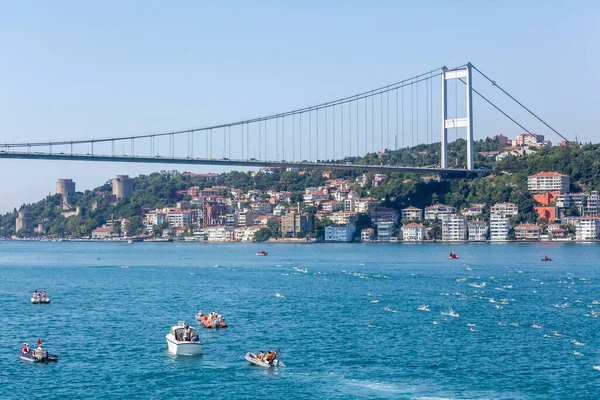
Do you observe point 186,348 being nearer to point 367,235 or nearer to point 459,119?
point 459,119

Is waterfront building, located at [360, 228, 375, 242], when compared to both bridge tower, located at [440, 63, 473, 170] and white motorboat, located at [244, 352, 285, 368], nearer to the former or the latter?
bridge tower, located at [440, 63, 473, 170]

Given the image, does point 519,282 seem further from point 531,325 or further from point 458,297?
point 531,325

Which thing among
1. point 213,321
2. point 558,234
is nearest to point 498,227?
point 558,234

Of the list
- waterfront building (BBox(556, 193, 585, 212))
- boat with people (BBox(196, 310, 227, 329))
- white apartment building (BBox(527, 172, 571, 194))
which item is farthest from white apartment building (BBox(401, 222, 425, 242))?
boat with people (BBox(196, 310, 227, 329))

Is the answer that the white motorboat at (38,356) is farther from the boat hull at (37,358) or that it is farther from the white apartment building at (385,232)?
the white apartment building at (385,232)

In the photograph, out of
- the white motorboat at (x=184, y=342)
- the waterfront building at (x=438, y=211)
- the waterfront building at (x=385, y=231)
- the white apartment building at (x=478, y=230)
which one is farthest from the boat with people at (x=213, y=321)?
the waterfront building at (x=385, y=231)

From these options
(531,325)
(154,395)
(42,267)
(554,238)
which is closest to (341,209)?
(554,238)

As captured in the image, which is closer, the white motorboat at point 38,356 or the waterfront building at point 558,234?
the white motorboat at point 38,356
